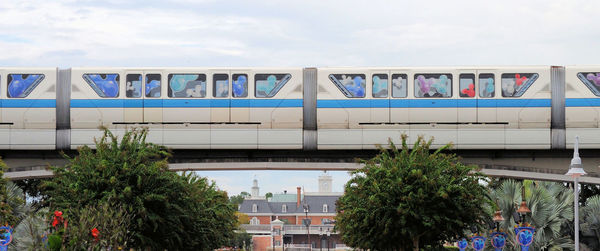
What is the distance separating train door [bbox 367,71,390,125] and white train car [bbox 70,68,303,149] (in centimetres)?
252

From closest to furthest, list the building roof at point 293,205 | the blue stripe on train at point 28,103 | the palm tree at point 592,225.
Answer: the blue stripe on train at point 28,103, the palm tree at point 592,225, the building roof at point 293,205

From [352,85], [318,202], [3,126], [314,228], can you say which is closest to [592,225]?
[352,85]

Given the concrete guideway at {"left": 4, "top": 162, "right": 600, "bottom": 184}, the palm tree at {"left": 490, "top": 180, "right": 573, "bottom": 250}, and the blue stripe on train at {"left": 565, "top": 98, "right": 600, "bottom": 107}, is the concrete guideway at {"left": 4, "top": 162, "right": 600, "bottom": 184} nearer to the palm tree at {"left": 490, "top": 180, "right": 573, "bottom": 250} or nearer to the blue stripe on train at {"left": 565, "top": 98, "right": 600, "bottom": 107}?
the blue stripe on train at {"left": 565, "top": 98, "right": 600, "bottom": 107}

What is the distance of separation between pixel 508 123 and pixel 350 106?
5.57m

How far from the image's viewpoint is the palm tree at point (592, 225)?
4303 centimetres

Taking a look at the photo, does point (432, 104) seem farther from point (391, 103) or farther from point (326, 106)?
point (326, 106)

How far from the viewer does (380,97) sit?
107 ft

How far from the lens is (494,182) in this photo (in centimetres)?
5081

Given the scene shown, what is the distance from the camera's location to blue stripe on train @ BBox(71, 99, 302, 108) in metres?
32.5

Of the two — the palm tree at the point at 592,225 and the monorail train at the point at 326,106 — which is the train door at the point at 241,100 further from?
the palm tree at the point at 592,225

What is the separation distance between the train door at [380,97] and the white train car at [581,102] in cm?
623

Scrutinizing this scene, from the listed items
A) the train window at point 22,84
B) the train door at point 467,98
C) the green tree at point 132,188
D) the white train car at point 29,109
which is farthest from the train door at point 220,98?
the train door at point 467,98

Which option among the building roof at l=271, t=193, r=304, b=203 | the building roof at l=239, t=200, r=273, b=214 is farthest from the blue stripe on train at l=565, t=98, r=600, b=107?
the building roof at l=271, t=193, r=304, b=203

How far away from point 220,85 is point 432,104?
7.36 metres
